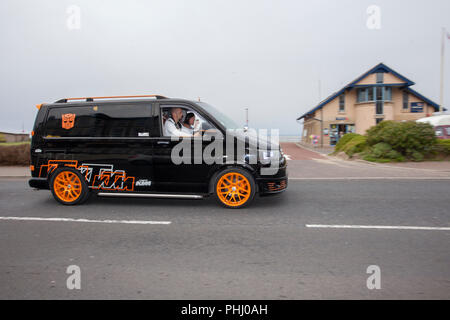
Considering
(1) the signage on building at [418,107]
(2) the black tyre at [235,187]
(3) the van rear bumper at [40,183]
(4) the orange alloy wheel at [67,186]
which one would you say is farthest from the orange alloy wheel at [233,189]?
(1) the signage on building at [418,107]

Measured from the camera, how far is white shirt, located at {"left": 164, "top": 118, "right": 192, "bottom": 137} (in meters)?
5.77

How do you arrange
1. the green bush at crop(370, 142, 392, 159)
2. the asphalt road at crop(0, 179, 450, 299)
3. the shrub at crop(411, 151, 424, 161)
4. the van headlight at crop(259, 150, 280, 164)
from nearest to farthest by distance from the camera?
the asphalt road at crop(0, 179, 450, 299) → the van headlight at crop(259, 150, 280, 164) → the shrub at crop(411, 151, 424, 161) → the green bush at crop(370, 142, 392, 159)

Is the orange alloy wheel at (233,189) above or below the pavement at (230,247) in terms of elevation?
above

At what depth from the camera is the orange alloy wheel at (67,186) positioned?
623 centimetres

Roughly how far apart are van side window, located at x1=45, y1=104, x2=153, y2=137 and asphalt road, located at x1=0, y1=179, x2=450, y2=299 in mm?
1479

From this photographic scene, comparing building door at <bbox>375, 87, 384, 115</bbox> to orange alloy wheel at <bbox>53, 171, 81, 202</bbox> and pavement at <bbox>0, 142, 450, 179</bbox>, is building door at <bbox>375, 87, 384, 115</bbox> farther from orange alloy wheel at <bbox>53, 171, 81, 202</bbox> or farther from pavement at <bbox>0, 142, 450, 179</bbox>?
orange alloy wheel at <bbox>53, 171, 81, 202</bbox>

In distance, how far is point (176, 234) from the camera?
14.5 ft

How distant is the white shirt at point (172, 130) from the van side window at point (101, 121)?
1.03 feet

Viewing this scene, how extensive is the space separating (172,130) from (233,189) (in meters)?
1.60

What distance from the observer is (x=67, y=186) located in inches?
246

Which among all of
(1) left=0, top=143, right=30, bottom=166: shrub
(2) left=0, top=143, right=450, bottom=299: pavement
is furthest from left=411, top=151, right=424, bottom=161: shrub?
(1) left=0, top=143, right=30, bottom=166: shrub

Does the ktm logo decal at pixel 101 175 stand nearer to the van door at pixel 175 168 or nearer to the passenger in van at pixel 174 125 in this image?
the van door at pixel 175 168

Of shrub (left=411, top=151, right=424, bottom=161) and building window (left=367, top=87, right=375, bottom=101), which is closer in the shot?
shrub (left=411, top=151, right=424, bottom=161)
